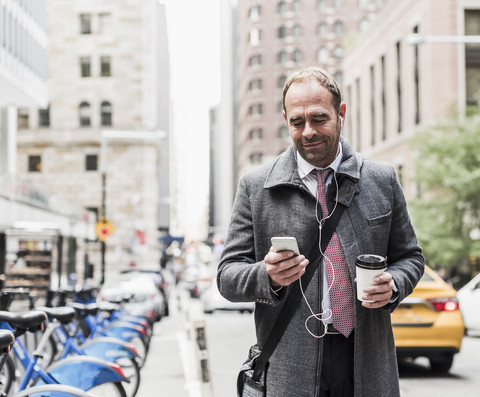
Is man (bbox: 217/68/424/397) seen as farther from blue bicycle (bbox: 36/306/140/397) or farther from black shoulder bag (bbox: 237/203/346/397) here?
blue bicycle (bbox: 36/306/140/397)

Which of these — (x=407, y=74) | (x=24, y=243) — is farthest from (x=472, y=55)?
(x=24, y=243)

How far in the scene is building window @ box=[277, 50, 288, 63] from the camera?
102562 mm

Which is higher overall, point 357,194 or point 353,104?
point 353,104

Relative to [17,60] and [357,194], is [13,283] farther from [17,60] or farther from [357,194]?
[357,194]

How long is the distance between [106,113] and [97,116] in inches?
27.7

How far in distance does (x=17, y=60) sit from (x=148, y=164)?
3114cm

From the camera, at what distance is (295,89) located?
3.04m

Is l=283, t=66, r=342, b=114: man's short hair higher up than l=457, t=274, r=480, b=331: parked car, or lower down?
higher up

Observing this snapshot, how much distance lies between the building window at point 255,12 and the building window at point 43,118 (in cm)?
5039

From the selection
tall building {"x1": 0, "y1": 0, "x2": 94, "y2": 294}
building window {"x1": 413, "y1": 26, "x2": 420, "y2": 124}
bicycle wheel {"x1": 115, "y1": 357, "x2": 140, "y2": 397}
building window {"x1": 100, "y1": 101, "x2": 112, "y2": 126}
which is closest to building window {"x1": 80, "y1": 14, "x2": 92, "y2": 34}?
building window {"x1": 100, "y1": 101, "x2": 112, "y2": 126}

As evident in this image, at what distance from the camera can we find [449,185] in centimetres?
2769

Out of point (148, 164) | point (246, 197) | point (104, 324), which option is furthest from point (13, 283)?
point (148, 164)

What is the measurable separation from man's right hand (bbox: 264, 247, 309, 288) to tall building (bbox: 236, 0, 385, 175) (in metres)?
96.0

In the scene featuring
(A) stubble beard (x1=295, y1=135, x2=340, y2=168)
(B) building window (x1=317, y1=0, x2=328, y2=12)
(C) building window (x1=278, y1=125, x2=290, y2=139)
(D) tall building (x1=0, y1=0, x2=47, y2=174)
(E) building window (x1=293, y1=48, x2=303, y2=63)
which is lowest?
(A) stubble beard (x1=295, y1=135, x2=340, y2=168)
